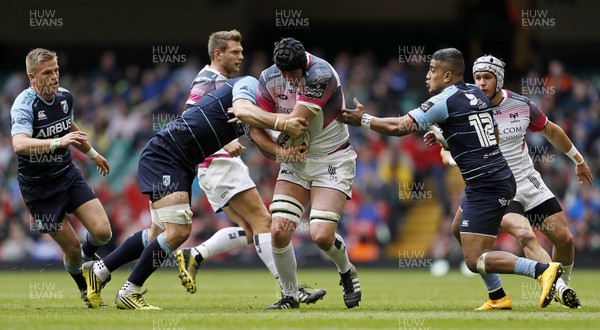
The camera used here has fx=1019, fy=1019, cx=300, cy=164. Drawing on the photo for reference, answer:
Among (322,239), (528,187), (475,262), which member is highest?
(528,187)

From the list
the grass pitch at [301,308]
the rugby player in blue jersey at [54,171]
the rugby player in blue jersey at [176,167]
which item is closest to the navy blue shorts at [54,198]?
the rugby player in blue jersey at [54,171]

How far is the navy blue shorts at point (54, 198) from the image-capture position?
1074 cm

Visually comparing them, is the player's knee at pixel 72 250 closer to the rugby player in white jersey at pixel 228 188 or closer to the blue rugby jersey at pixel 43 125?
the blue rugby jersey at pixel 43 125

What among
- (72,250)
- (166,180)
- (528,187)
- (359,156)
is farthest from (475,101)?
(359,156)

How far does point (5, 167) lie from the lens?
23297mm

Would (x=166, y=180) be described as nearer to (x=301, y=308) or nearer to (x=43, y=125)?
(x=43, y=125)

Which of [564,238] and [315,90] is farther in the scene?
[564,238]

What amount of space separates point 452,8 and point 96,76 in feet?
30.6

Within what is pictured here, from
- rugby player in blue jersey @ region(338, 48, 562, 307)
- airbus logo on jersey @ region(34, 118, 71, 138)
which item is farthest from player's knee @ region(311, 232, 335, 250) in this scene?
airbus logo on jersey @ region(34, 118, 71, 138)

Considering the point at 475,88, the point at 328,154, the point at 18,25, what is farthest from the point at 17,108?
the point at 18,25

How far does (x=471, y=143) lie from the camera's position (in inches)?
382

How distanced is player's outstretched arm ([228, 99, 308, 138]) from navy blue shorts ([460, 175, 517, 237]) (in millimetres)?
1771

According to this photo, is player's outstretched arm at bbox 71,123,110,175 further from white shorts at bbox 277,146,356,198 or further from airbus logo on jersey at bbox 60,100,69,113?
white shorts at bbox 277,146,356,198

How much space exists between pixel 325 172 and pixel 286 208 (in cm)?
53
